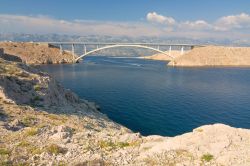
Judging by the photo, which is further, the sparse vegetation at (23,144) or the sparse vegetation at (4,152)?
the sparse vegetation at (23,144)

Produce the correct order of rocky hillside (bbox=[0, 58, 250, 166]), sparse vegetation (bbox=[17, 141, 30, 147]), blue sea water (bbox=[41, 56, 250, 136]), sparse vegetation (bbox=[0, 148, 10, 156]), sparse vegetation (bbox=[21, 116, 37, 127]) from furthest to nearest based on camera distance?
blue sea water (bbox=[41, 56, 250, 136]) → sparse vegetation (bbox=[21, 116, 37, 127]) → sparse vegetation (bbox=[17, 141, 30, 147]) → sparse vegetation (bbox=[0, 148, 10, 156]) → rocky hillside (bbox=[0, 58, 250, 166])

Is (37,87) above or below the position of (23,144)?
below

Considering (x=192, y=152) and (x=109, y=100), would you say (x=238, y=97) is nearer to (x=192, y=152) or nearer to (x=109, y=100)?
(x=109, y=100)

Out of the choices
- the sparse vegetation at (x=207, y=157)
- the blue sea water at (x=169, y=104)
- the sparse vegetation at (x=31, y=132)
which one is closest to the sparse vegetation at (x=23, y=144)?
the sparse vegetation at (x=31, y=132)

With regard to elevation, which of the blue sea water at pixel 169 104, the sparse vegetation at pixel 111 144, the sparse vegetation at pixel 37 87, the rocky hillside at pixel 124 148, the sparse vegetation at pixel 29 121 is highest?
the rocky hillside at pixel 124 148

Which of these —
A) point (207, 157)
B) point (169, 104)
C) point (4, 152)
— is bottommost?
point (169, 104)

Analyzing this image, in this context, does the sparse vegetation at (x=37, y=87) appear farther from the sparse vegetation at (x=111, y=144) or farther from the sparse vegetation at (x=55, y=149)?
the sparse vegetation at (x=55, y=149)

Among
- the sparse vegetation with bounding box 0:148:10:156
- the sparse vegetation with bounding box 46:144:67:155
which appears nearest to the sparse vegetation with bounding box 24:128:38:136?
the sparse vegetation with bounding box 0:148:10:156

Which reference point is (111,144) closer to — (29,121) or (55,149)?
(55,149)

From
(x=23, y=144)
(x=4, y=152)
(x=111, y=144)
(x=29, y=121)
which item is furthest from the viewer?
(x=29, y=121)

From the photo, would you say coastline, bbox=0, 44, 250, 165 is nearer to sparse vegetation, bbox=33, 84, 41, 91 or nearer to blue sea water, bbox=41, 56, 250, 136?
sparse vegetation, bbox=33, 84, 41, 91

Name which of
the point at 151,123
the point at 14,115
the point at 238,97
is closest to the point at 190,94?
the point at 238,97

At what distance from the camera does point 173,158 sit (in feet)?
74.8

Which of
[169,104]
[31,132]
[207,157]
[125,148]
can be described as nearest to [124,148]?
[125,148]
